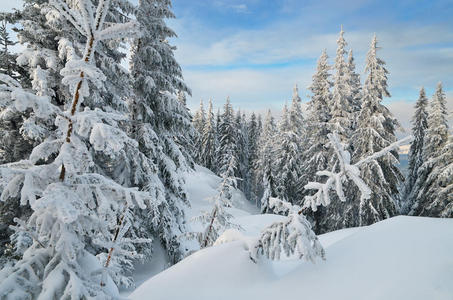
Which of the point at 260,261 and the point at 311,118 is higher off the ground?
the point at 311,118

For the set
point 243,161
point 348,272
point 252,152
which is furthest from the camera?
point 252,152

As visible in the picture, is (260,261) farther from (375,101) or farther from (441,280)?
(375,101)

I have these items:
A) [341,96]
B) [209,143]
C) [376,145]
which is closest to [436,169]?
[376,145]

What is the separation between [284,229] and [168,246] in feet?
27.7

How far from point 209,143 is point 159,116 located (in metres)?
36.3

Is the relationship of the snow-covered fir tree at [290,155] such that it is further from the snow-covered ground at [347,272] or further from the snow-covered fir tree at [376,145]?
the snow-covered ground at [347,272]

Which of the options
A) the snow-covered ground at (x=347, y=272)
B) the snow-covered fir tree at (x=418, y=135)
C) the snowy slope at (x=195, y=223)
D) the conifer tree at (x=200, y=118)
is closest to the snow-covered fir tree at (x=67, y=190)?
the snow-covered ground at (x=347, y=272)

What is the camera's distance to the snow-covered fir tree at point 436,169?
1757 centimetres

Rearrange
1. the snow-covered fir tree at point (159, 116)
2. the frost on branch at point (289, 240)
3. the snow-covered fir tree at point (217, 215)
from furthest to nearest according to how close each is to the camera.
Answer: the snow-covered fir tree at point (159, 116) < the snow-covered fir tree at point (217, 215) < the frost on branch at point (289, 240)

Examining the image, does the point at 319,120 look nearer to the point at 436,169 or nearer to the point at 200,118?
the point at 436,169

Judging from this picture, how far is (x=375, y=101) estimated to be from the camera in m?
18.1

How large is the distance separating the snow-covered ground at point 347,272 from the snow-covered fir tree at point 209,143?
40992mm

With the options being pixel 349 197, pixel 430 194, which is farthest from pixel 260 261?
pixel 430 194

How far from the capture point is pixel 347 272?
3342 mm
